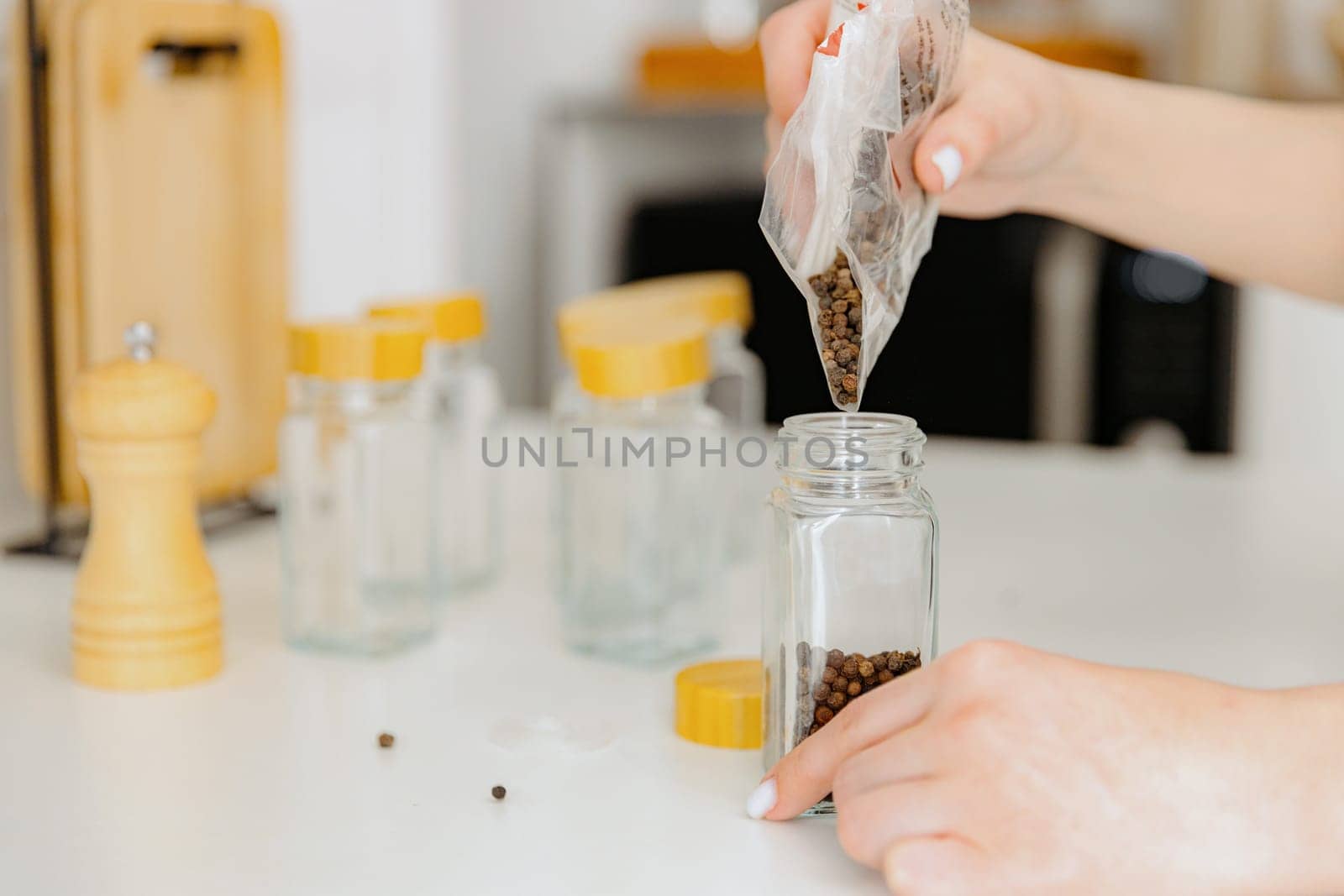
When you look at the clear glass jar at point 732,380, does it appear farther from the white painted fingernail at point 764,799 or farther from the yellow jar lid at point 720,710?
the white painted fingernail at point 764,799

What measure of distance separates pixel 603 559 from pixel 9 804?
0.42m

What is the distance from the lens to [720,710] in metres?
0.76

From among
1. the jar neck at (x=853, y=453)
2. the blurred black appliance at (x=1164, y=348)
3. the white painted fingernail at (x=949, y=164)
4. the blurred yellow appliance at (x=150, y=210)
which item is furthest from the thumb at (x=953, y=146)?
the blurred black appliance at (x=1164, y=348)

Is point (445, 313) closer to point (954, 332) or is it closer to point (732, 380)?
point (732, 380)

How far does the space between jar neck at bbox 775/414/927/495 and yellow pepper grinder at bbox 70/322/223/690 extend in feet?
1.18

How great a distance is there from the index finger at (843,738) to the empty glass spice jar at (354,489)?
1.12ft

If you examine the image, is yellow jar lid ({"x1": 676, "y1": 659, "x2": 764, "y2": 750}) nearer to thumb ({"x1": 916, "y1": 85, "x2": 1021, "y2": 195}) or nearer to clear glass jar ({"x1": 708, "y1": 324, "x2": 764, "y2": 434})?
thumb ({"x1": 916, "y1": 85, "x2": 1021, "y2": 195})

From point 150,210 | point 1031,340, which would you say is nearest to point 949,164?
point 150,210

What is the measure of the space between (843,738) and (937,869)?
8 centimetres

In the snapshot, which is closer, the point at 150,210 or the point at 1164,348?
the point at 150,210

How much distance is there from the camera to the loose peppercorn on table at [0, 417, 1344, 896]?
24.2 inches

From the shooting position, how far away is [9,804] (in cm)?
67

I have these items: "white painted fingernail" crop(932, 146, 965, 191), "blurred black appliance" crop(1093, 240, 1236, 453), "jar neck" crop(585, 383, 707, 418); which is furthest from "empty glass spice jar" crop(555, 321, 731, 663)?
"blurred black appliance" crop(1093, 240, 1236, 453)

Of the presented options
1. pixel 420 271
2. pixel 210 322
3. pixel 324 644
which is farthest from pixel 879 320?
pixel 420 271
